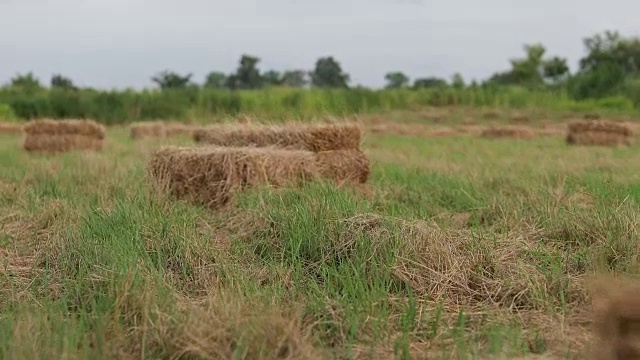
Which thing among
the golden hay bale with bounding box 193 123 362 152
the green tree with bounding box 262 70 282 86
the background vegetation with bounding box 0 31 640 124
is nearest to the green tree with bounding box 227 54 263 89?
the green tree with bounding box 262 70 282 86

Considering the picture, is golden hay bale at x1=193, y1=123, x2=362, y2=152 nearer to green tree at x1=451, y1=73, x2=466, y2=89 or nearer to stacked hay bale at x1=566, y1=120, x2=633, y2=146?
stacked hay bale at x1=566, y1=120, x2=633, y2=146

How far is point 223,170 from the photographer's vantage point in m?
6.72

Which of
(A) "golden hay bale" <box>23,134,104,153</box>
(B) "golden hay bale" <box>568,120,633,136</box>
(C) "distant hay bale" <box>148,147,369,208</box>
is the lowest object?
(B) "golden hay bale" <box>568,120,633,136</box>

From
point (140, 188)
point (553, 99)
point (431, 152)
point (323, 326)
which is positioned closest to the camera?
point (323, 326)

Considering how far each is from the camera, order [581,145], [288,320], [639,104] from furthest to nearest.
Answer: [639,104] → [581,145] → [288,320]

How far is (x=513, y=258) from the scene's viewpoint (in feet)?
13.3

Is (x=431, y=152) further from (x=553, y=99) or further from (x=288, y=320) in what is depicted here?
(x=553, y=99)

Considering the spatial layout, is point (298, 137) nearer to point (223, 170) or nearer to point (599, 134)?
point (223, 170)

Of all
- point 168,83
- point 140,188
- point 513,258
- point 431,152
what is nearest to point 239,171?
point 140,188

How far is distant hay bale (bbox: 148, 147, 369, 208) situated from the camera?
21.9 ft

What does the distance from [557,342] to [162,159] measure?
15.8 ft

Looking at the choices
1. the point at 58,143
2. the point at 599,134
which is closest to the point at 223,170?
the point at 58,143

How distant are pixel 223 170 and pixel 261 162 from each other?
32 centimetres

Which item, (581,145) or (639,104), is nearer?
(581,145)
